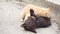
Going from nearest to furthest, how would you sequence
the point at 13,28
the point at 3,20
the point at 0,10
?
1. the point at 13,28
2. the point at 3,20
3. the point at 0,10

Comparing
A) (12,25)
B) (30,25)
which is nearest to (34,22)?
(30,25)

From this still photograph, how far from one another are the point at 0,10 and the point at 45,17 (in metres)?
1.04

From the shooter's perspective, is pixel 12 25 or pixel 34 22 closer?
pixel 34 22

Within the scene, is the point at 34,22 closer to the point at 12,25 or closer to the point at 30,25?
the point at 30,25

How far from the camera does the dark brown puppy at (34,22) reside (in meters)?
1.81

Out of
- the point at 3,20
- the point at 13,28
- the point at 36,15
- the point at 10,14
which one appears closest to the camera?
the point at 13,28

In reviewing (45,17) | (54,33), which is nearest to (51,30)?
(54,33)

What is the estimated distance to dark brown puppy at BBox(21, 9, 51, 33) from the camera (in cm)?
181

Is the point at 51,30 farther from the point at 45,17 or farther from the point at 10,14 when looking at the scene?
the point at 10,14

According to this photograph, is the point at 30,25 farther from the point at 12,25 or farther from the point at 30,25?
the point at 12,25

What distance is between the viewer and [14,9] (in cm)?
276

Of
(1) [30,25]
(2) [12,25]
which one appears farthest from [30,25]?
(2) [12,25]

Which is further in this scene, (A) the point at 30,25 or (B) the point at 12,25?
(B) the point at 12,25

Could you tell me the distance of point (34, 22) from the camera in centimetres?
184
